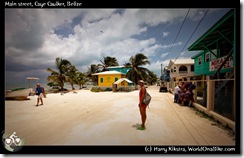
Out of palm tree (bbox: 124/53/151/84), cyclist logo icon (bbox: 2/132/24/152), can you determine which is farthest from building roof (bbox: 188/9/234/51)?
palm tree (bbox: 124/53/151/84)

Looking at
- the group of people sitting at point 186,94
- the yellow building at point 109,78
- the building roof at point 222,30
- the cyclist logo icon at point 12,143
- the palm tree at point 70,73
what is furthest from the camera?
the palm tree at point 70,73

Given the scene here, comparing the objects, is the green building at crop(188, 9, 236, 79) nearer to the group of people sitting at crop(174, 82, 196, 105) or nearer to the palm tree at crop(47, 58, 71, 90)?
the group of people sitting at crop(174, 82, 196, 105)

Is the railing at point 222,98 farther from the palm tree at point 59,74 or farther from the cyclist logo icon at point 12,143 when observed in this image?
the palm tree at point 59,74

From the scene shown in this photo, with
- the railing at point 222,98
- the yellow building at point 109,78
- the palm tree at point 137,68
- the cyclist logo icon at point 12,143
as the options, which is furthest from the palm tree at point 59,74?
the railing at point 222,98

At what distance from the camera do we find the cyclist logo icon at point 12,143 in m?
2.41

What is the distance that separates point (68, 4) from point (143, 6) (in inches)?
77.3

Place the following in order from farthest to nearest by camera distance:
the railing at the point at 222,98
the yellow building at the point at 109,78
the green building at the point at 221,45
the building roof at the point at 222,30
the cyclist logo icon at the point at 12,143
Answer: the yellow building at the point at 109,78, the green building at the point at 221,45, the building roof at the point at 222,30, the railing at the point at 222,98, the cyclist logo icon at the point at 12,143

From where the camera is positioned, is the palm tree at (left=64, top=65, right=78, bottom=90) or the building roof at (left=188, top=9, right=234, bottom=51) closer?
the building roof at (left=188, top=9, right=234, bottom=51)

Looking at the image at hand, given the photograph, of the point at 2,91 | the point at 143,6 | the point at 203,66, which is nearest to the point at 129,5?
the point at 143,6

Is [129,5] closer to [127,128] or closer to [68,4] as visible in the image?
[68,4]

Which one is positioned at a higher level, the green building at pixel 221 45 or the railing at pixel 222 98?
the green building at pixel 221 45

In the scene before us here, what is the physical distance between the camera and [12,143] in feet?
8.14

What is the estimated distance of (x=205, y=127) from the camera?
3.36 metres

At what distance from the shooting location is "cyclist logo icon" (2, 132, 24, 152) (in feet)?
7.90
